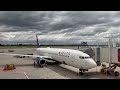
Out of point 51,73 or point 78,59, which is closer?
point 78,59

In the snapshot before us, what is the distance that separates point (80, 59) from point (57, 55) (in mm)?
6001

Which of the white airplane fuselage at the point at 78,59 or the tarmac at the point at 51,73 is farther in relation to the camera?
the tarmac at the point at 51,73

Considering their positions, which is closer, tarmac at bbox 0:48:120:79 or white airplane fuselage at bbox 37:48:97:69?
white airplane fuselage at bbox 37:48:97:69

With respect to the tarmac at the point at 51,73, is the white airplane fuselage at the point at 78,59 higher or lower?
higher

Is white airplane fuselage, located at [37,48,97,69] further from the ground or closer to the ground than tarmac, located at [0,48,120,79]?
further from the ground

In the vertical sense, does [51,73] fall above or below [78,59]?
below
